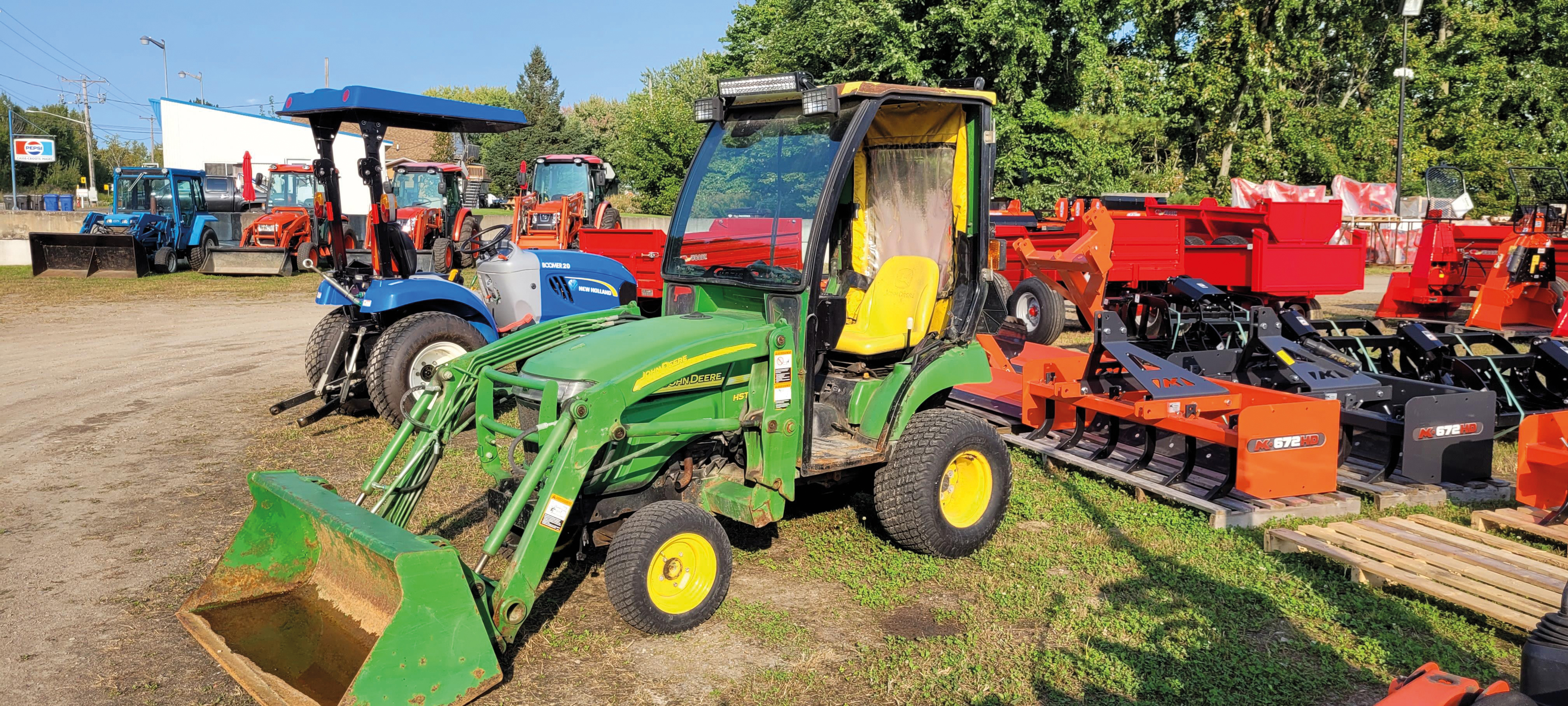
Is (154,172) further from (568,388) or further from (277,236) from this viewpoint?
(568,388)

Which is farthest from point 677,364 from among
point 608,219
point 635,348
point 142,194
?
point 142,194

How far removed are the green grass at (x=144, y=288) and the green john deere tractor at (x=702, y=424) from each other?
1411 cm

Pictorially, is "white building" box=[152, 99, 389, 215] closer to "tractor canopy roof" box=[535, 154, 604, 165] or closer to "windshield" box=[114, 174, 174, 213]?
"windshield" box=[114, 174, 174, 213]

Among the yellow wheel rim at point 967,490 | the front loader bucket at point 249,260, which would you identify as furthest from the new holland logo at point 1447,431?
the front loader bucket at point 249,260

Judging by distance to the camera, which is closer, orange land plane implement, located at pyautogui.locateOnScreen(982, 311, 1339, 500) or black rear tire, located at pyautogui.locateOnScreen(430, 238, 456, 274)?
orange land plane implement, located at pyautogui.locateOnScreen(982, 311, 1339, 500)

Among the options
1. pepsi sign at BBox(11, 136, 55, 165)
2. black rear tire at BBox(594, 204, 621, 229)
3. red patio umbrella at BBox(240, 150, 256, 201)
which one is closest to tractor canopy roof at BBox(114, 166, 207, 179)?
red patio umbrella at BBox(240, 150, 256, 201)

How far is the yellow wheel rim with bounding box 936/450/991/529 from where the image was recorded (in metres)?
4.95

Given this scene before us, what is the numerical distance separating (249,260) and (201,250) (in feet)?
6.14

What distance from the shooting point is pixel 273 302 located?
16344 mm

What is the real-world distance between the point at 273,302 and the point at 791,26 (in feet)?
52.6

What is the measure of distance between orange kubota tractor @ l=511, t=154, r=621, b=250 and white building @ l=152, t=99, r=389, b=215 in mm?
19462

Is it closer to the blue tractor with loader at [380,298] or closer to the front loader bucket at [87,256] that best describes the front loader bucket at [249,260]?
the front loader bucket at [87,256]

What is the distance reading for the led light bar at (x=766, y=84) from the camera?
14.6ft

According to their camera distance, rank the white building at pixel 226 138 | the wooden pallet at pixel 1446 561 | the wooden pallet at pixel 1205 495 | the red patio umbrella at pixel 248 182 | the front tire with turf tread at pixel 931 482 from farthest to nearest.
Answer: the white building at pixel 226 138, the red patio umbrella at pixel 248 182, the wooden pallet at pixel 1205 495, the front tire with turf tread at pixel 931 482, the wooden pallet at pixel 1446 561
